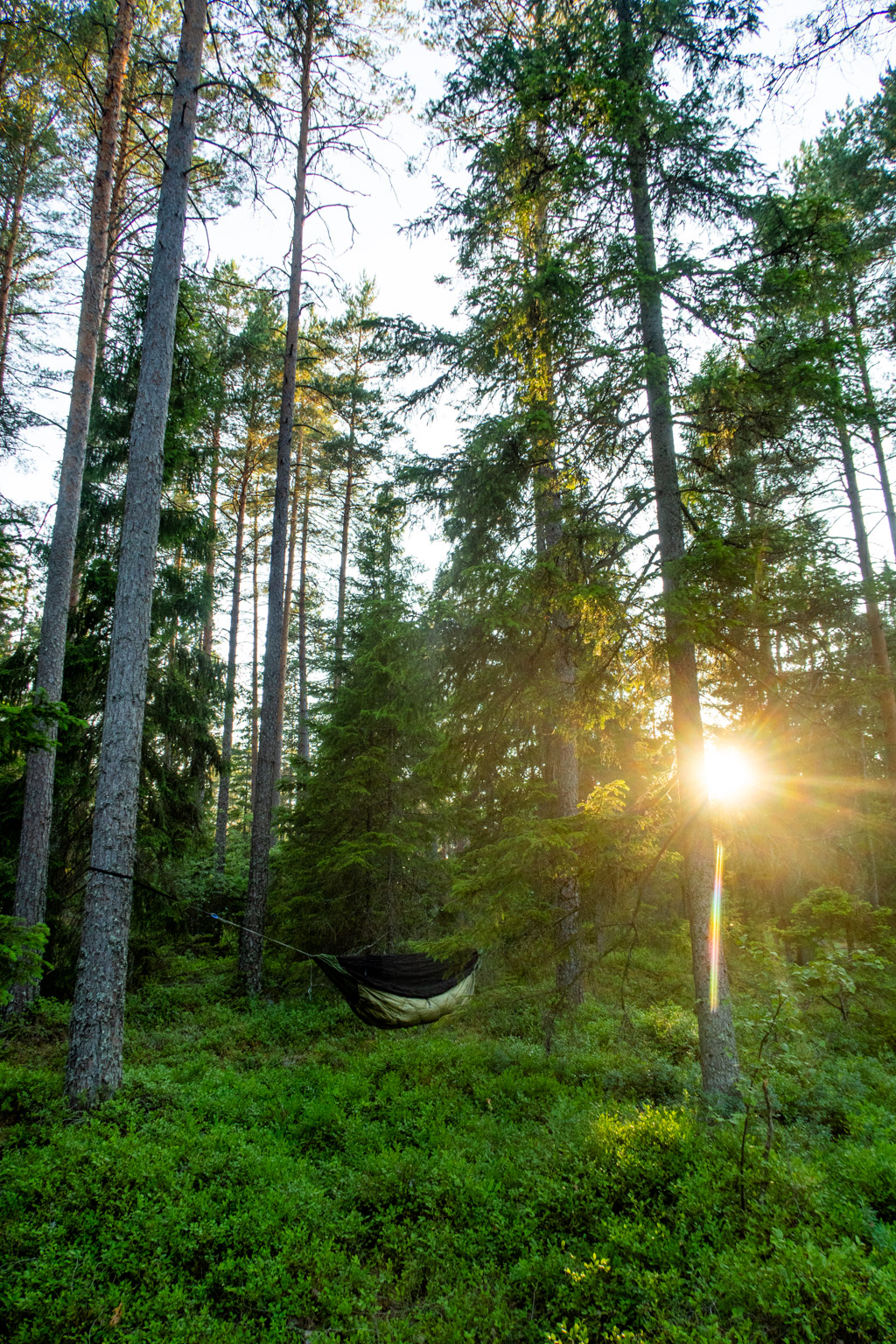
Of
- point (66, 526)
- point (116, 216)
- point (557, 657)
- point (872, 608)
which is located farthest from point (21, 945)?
point (872, 608)

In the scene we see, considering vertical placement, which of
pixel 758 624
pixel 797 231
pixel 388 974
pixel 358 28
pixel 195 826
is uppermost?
pixel 358 28

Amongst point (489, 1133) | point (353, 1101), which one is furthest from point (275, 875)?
point (489, 1133)

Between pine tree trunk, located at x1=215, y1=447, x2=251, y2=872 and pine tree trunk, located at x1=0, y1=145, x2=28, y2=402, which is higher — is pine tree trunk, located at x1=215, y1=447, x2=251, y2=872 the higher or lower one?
the lower one

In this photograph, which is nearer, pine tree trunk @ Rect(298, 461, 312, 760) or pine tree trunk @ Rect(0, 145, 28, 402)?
pine tree trunk @ Rect(0, 145, 28, 402)

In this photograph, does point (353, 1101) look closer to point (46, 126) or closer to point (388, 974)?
point (388, 974)

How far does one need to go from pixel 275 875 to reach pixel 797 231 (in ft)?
40.5

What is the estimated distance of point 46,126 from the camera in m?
10.1

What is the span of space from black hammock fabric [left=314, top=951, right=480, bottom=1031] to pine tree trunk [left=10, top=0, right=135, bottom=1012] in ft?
11.7

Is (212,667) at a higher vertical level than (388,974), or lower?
higher

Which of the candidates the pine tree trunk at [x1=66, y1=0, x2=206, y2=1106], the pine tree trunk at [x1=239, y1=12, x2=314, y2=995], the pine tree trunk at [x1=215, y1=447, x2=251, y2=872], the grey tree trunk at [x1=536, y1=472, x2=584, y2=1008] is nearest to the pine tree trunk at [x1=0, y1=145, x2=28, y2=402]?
the pine tree trunk at [x1=239, y1=12, x2=314, y2=995]

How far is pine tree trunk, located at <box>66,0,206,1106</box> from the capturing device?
4934 mm

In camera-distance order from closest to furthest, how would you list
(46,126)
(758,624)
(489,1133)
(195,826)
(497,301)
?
(758,624)
(489,1133)
(497,301)
(195,826)
(46,126)

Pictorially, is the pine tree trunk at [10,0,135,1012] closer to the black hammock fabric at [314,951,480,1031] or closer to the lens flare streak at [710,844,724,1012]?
the black hammock fabric at [314,951,480,1031]

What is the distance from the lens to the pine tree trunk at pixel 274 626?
9.14m
